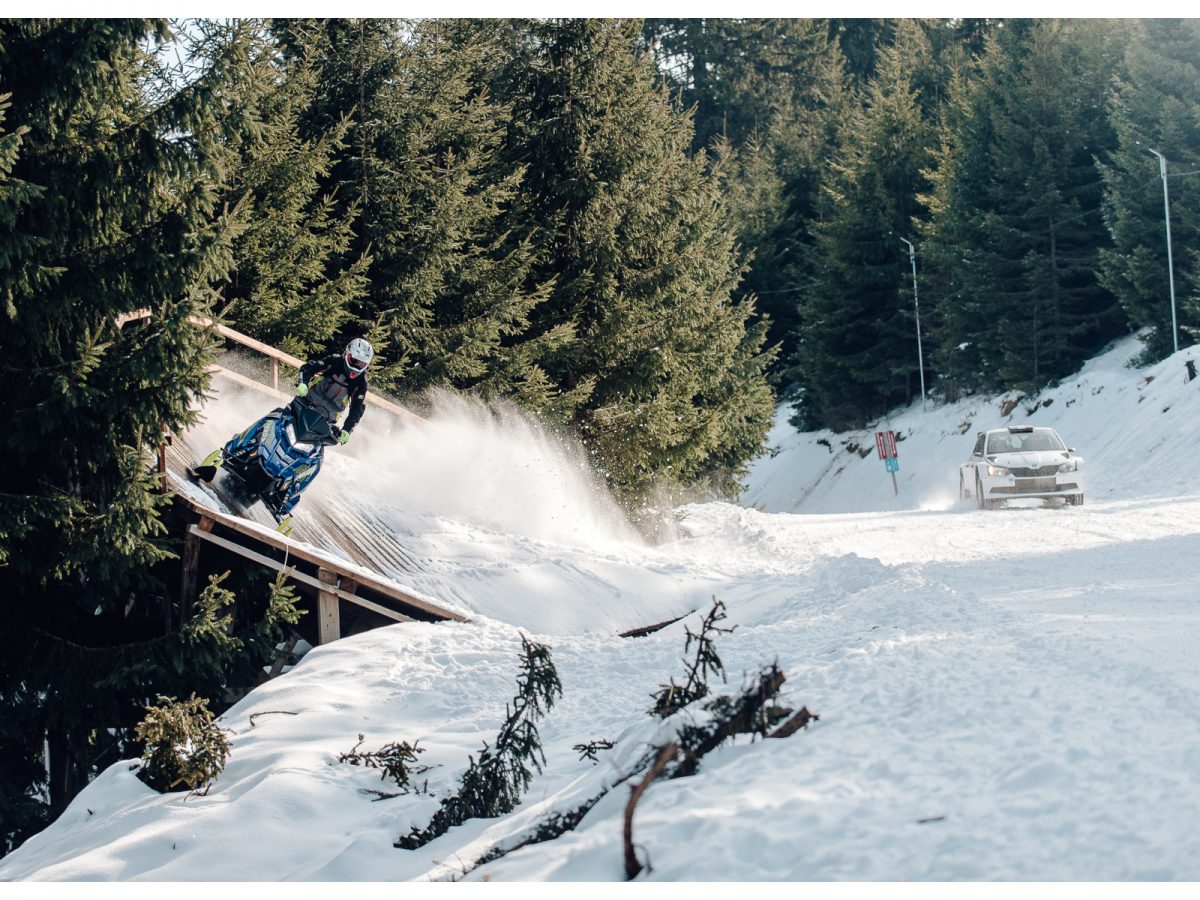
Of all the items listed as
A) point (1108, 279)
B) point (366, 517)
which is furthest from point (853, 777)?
point (1108, 279)

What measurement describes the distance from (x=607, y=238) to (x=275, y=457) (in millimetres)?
9896

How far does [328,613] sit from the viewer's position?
42.9 ft

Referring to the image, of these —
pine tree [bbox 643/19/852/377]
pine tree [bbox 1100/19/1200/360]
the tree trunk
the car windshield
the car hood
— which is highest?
pine tree [bbox 643/19/852/377]

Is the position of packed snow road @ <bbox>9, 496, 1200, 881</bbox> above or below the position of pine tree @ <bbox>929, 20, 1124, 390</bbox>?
below

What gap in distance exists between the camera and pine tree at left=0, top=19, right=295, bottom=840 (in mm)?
10672

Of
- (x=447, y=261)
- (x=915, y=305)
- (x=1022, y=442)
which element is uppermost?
(x=915, y=305)

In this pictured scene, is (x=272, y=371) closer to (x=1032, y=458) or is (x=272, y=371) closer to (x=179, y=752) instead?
(x=179, y=752)

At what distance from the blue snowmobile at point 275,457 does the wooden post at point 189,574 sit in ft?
3.08

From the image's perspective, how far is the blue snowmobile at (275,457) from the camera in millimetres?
13711

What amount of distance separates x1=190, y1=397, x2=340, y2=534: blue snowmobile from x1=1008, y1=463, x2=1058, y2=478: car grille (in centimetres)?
1422

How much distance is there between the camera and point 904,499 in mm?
43469

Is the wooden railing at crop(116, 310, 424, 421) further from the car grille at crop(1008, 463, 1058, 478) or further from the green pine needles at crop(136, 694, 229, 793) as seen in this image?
the car grille at crop(1008, 463, 1058, 478)

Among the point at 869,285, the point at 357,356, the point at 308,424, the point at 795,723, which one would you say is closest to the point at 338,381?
the point at 357,356

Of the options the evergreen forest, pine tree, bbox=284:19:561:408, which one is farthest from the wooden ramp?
pine tree, bbox=284:19:561:408
